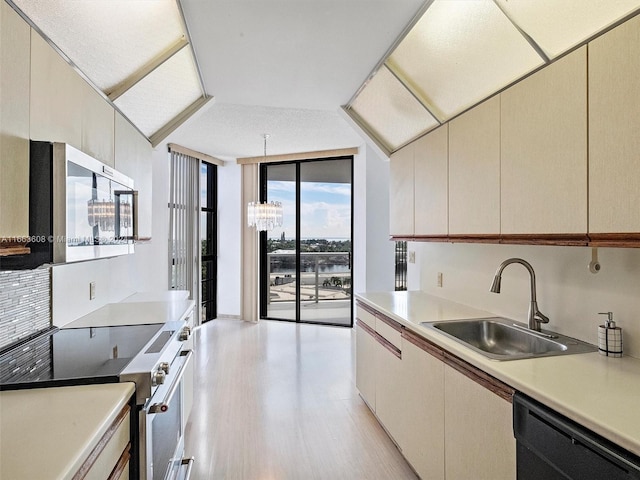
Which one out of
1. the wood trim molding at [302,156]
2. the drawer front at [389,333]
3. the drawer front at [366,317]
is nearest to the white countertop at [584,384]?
the drawer front at [389,333]

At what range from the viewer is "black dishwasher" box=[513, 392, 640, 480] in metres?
0.93

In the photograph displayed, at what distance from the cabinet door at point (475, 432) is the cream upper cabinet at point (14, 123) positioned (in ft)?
6.08

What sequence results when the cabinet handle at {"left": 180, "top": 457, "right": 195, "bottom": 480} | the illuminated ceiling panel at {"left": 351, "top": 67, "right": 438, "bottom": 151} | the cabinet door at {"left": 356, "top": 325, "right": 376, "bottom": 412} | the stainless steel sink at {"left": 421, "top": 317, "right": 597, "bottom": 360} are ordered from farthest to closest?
the cabinet door at {"left": 356, "top": 325, "right": 376, "bottom": 412} → the illuminated ceiling panel at {"left": 351, "top": 67, "right": 438, "bottom": 151} → the cabinet handle at {"left": 180, "top": 457, "right": 195, "bottom": 480} → the stainless steel sink at {"left": 421, "top": 317, "right": 597, "bottom": 360}

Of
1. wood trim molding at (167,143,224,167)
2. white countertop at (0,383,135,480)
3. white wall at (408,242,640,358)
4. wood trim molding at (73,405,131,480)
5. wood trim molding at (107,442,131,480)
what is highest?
wood trim molding at (167,143,224,167)

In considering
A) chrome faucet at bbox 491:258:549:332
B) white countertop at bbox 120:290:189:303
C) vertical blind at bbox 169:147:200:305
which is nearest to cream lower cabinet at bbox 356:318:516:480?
chrome faucet at bbox 491:258:549:332

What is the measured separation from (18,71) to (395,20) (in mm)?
1734

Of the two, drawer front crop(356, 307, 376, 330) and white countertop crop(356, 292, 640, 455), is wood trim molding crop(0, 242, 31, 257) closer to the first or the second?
white countertop crop(356, 292, 640, 455)

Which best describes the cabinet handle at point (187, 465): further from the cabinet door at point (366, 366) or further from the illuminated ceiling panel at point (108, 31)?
the illuminated ceiling panel at point (108, 31)

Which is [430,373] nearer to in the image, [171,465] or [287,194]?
[171,465]

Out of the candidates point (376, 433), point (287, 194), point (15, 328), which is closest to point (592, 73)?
point (376, 433)

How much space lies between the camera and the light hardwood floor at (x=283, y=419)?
86.0 inches

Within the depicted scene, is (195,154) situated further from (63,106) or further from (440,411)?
(440,411)

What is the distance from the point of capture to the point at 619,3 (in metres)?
1.23

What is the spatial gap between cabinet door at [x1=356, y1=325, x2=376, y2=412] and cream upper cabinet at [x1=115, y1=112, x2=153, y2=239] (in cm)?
193
